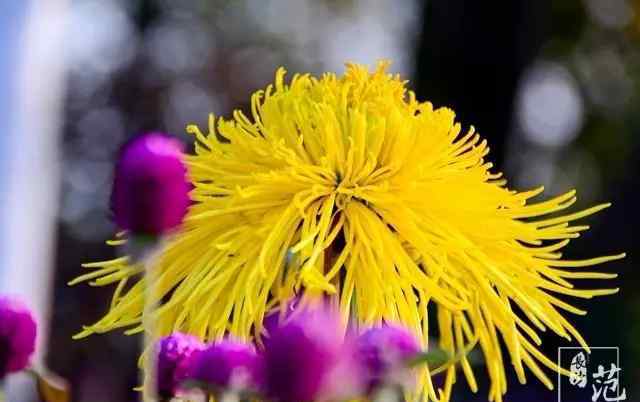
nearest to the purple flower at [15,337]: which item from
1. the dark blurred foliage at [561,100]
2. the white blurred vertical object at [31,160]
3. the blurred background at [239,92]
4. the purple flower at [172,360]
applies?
the purple flower at [172,360]

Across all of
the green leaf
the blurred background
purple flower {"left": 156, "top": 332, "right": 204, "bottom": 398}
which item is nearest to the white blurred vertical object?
the blurred background

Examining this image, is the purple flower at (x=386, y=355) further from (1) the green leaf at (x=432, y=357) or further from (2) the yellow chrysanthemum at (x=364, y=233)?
(2) the yellow chrysanthemum at (x=364, y=233)

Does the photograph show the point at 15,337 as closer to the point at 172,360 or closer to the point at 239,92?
the point at 172,360

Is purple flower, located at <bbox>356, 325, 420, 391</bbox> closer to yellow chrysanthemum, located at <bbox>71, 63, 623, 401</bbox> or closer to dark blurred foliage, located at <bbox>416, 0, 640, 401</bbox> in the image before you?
yellow chrysanthemum, located at <bbox>71, 63, 623, 401</bbox>

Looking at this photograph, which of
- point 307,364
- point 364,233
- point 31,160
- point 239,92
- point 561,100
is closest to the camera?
point 307,364

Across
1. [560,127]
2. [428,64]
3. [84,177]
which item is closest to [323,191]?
[428,64]

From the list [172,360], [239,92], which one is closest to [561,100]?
[239,92]
